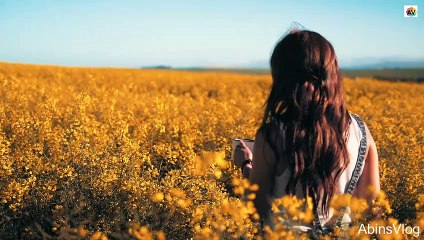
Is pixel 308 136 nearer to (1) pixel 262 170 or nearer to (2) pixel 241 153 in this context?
(1) pixel 262 170

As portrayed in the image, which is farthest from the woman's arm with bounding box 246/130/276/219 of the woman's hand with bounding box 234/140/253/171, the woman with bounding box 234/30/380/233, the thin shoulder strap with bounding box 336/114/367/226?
the thin shoulder strap with bounding box 336/114/367/226

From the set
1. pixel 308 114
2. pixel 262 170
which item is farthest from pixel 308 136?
pixel 262 170

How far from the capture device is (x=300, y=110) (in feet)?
6.40

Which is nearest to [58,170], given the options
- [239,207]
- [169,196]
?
[169,196]

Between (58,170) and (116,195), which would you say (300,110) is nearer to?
(116,195)

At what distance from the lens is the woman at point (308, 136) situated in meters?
1.94

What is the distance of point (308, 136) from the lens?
200 cm

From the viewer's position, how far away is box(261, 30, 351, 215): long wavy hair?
1941 millimetres

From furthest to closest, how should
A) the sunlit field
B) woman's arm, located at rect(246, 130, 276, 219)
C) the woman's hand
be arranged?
the sunlit field, the woman's hand, woman's arm, located at rect(246, 130, 276, 219)

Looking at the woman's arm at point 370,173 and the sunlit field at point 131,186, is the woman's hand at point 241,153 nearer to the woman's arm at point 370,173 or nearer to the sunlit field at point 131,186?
the sunlit field at point 131,186

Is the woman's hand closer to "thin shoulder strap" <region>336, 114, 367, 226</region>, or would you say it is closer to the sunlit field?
the sunlit field

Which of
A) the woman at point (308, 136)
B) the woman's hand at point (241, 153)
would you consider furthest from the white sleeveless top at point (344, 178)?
the woman's hand at point (241, 153)

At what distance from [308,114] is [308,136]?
0.09 meters

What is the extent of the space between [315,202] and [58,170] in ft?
8.44
